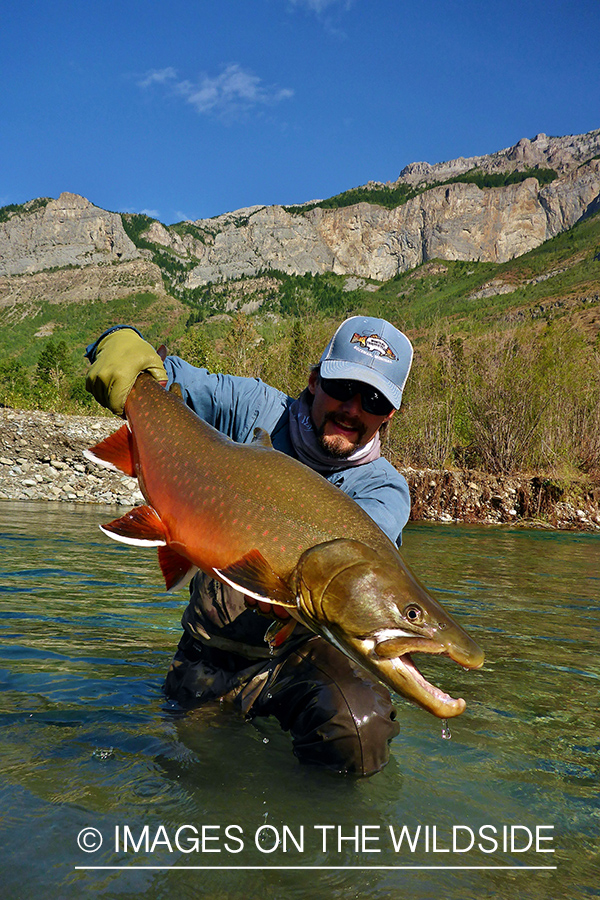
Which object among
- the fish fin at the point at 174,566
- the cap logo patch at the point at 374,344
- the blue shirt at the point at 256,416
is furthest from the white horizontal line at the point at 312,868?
the cap logo patch at the point at 374,344

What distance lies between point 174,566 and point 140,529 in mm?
210

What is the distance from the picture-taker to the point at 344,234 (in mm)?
192125

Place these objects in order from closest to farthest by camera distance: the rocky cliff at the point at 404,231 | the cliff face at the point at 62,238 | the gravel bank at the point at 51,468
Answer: the gravel bank at the point at 51,468 < the cliff face at the point at 62,238 < the rocky cliff at the point at 404,231

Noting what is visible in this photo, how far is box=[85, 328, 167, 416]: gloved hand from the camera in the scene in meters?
2.86

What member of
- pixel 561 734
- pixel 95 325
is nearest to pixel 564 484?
pixel 561 734

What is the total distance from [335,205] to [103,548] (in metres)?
206

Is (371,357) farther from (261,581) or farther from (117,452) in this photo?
(261,581)

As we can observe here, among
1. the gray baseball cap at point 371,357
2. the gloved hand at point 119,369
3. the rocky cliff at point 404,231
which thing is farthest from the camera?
the rocky cliff at point 404,231

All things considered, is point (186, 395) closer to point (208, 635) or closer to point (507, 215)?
point (208, 635)

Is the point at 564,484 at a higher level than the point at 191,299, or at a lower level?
lower

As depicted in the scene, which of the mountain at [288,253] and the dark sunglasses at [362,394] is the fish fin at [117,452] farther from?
the mountain at [288,253]

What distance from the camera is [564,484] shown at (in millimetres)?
19812

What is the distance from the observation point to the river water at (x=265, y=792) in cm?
194

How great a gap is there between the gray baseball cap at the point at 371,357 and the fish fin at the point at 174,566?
3.86ft
